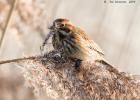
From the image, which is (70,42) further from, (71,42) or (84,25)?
(84,25)

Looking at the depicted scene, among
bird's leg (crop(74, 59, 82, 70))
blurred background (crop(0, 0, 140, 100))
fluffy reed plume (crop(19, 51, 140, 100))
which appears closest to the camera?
fluffy reed plume (crop(19, 51, 140, 100))

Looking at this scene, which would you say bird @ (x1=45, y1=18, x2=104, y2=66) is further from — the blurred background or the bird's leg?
the blurred background

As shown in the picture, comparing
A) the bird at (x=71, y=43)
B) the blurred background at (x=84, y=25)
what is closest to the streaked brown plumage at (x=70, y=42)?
the bird at (x=71, y=43)

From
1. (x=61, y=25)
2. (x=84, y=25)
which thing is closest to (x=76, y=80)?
(x=61, y=25)

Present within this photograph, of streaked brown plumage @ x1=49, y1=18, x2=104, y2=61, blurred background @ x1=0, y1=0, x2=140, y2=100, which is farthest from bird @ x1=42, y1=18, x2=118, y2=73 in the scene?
blurred background @ x1=0, y1=0, x2=140, y2=100

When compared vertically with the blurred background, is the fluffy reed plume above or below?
below

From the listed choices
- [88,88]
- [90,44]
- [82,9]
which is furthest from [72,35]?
[82,9]

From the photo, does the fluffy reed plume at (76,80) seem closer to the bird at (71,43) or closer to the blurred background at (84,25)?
the bird at (71,43)
